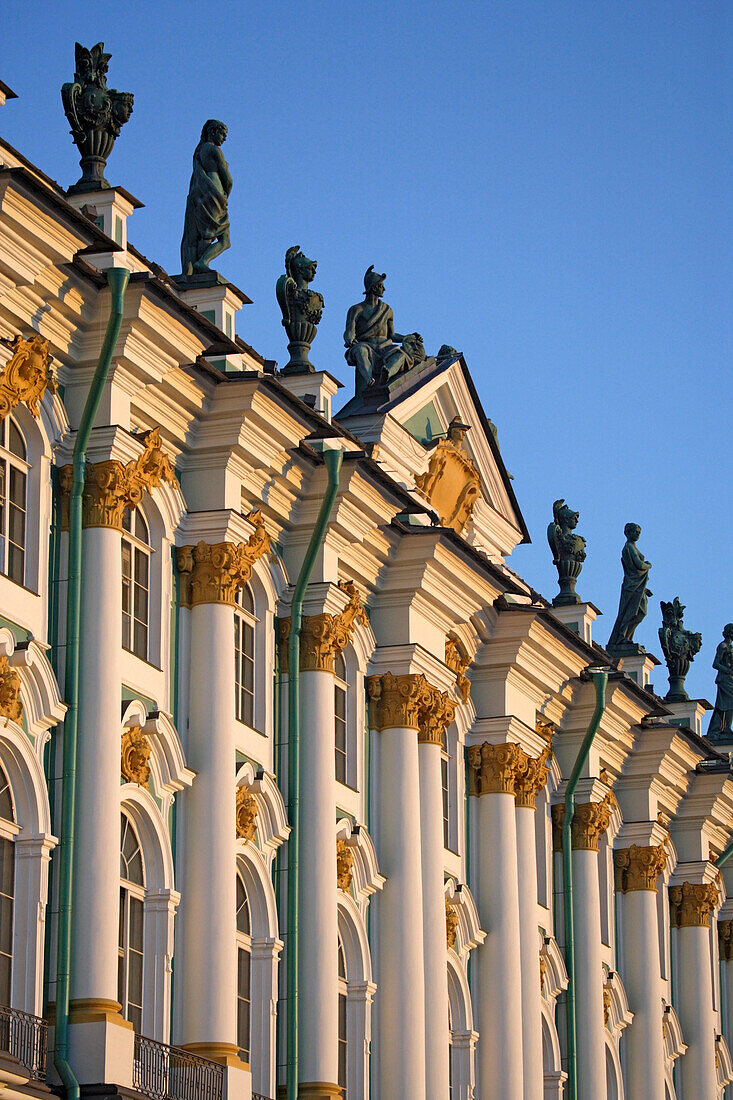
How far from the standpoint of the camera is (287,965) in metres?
27.5

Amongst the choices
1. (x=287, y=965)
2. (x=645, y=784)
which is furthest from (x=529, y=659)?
(x=287, y=965)

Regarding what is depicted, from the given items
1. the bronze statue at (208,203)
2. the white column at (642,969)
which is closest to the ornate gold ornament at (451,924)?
the white column at (642,969)

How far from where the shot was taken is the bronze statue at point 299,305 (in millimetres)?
29984

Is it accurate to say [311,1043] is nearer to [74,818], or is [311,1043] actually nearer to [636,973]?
[74,818]

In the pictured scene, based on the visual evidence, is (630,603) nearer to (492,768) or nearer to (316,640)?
(492,768)

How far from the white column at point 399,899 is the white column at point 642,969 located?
28.8 feet

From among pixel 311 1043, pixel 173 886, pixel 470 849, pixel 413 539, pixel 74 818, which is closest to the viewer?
pixel 74 818

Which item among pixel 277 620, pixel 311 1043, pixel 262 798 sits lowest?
pixel 311 1043

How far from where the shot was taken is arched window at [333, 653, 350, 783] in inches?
1173

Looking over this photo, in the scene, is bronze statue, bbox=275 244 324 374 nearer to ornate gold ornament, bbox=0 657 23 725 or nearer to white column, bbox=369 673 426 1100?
white column, bbox=369 673 426 1100

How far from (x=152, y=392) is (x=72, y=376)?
1.28 m

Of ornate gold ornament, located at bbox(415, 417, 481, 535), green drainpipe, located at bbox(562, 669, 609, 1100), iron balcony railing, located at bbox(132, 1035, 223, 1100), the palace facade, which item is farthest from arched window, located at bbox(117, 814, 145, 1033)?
green drainpipe, located at bbox(562, 669, 609, 1100)

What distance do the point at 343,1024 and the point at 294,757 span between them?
329 cm

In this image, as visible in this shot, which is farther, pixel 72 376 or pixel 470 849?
pixel 470 849
